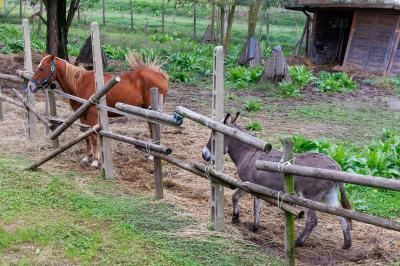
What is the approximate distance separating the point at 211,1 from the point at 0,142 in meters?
13.1

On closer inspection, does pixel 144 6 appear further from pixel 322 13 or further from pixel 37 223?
pixel 37 223

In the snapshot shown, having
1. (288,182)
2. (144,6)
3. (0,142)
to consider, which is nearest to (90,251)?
(288,182)

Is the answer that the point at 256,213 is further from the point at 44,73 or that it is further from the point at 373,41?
the point at 373,41

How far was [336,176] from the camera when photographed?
4270 millimetres

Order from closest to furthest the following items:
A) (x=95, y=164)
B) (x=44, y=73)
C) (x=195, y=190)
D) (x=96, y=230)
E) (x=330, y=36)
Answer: (x=96, y=230) → (x=195, y=190) → (x=95, y=164) → (x=44, y=73) → (x=330, y=36)

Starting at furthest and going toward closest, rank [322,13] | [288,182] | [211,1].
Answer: [322,13] < [211,1] < [288,182]

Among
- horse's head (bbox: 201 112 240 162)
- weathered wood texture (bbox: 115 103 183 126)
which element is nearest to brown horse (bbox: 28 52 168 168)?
weathered wood texture (bbox: 115 103 183 126)

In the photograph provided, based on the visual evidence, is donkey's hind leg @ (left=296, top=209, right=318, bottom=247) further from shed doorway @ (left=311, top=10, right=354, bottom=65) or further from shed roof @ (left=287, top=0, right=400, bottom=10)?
shed doorway @ (left=311, top=10, right=354, bottom=65)

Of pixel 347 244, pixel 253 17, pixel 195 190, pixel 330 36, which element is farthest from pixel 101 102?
pixel 330 36

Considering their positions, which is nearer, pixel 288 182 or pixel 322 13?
pixel 288 182

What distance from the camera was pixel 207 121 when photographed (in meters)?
5.54

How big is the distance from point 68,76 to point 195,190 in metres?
3.08

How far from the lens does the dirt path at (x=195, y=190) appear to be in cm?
540

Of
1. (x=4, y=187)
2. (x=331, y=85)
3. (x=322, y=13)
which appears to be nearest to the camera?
(x=4, y=187)
